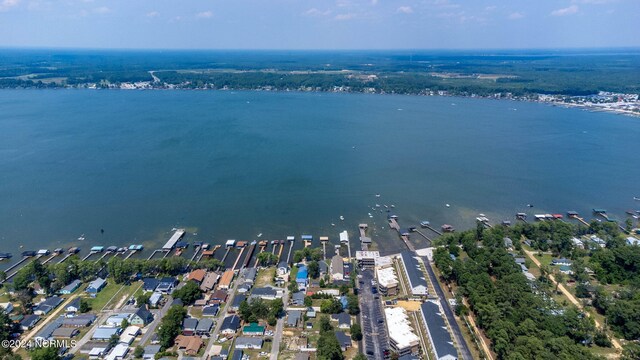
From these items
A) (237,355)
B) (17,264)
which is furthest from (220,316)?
(17,264)

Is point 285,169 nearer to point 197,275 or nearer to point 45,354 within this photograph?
point 197,275

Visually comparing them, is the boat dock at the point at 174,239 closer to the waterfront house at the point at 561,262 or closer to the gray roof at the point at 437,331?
the gray roof at the point at 437,331

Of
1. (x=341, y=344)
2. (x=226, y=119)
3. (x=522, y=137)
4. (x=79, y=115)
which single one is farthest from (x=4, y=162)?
(x=522, y=137)

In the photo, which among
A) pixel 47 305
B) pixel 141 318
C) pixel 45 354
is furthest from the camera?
pixel 47 305

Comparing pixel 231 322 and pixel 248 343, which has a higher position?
pixel 231 322

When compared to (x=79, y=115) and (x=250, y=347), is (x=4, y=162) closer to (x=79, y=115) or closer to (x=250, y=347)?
(x=79, y=115)

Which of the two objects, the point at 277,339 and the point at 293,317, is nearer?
the point at 277,339
